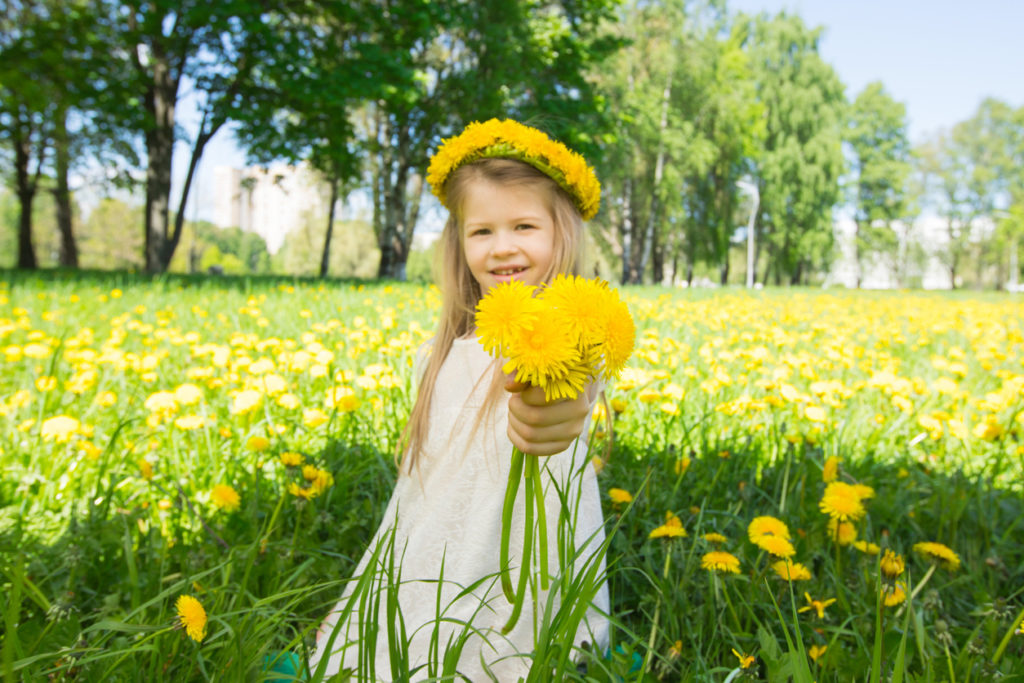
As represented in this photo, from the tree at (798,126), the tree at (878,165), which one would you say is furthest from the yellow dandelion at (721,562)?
the tree at (878,165)

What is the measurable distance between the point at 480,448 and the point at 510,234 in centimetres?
49

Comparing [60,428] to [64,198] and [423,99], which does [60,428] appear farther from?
[64,198]

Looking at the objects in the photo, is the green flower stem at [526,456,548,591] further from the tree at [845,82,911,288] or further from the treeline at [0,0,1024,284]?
the tree at [845,82,911,288]

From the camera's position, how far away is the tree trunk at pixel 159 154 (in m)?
12.9

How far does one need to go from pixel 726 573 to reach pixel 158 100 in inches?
591

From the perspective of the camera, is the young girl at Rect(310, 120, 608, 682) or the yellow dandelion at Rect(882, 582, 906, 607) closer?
the yellow dandelion at Rect(882, 582, 906, 607)

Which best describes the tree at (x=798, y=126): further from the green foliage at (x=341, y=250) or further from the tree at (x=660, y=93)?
the green foliage at (x=341, y=250)

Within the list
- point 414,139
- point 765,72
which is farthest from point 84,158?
point 765,72

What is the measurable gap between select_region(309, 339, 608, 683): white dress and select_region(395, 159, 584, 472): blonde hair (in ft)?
A: 0.13

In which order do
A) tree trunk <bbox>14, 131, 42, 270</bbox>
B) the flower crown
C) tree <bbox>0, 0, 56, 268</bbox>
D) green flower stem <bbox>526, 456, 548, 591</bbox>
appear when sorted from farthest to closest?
tree trunk <bbox>14, 131, 42, 270</bbox> → tree <bbox>0, 0, 56, 268</bbox> → the flower crown → green flower stem <bbox>526, 456, 548, 591</bbox>

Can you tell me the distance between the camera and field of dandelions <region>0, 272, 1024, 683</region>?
1076 mm

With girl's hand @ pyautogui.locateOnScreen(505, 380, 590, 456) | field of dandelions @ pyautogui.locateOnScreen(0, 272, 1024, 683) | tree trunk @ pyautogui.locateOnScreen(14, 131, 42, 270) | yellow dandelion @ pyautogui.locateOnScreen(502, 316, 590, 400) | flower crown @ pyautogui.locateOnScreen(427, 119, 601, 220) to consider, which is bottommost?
field of dandelions @ pyautogui.locateOnScreen(0, 272, 1024, 683)

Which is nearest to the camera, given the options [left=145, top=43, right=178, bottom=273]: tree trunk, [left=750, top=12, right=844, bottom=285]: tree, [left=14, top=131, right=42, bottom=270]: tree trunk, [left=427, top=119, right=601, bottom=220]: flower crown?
[left=427, top=119, right=601, bottom=220]: flower crown

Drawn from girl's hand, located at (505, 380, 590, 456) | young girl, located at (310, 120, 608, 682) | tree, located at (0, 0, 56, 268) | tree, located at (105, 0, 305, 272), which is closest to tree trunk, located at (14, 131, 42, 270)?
tree, located at (0, 0, 56, 268)
